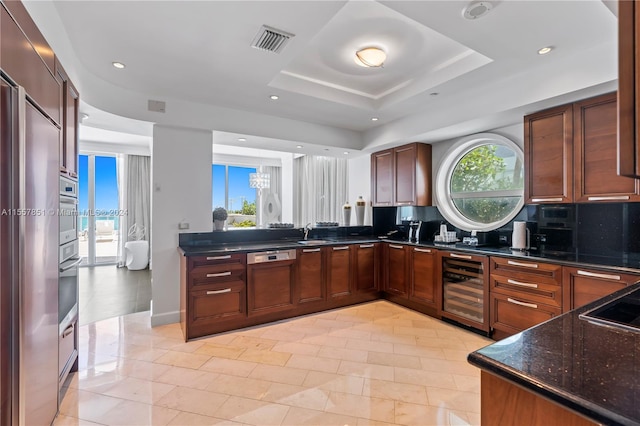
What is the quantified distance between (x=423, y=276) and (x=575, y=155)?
6.33ft

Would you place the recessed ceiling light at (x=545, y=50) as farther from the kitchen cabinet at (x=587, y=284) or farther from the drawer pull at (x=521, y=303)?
the drawer pull at (x=521, y=303)

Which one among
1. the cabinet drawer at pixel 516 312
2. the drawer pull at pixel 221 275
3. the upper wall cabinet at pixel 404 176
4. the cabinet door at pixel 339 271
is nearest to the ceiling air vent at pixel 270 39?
the drawer pull at pixel 221 275

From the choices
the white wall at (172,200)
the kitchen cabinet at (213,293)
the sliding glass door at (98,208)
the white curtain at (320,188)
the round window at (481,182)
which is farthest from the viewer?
the sliding glass door at (98,208)

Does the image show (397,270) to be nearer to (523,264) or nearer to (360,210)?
(360,210)

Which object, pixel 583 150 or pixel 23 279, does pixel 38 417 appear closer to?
pixel 23 279

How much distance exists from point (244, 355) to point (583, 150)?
348 cm

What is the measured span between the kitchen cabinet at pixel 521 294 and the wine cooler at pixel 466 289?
0.27ft

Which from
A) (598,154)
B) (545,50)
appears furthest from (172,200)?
(598,154)

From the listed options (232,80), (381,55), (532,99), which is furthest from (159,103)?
(532,99)

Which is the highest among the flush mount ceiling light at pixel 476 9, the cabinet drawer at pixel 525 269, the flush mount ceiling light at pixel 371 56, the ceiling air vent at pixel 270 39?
the flush mount ceiling light at pixel 371 56

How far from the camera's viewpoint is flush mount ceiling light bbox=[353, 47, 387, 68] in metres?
2.53

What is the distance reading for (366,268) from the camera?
4.18 metres

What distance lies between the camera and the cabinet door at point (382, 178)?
4521mm

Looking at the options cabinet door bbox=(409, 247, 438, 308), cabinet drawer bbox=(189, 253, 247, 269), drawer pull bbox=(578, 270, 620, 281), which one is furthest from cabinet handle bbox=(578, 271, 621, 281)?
cabinet drawer bbox=(189, 253, 247, 269)
